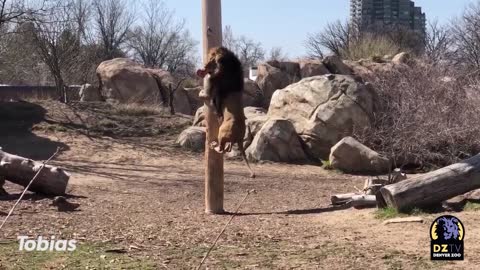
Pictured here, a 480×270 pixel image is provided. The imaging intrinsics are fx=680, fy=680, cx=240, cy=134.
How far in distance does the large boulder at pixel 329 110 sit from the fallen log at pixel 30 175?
8.18m

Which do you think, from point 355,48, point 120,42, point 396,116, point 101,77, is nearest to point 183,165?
point 396,116

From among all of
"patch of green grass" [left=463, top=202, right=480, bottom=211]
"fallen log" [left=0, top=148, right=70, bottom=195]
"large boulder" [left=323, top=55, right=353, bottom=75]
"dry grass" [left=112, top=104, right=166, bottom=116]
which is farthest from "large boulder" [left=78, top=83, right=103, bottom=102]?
"patch of green grass" [left=463, top=202, right=480, bottom=211]

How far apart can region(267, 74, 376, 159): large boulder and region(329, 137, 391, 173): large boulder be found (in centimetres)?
125

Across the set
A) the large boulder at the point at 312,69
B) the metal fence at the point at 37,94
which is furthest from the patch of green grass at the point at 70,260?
the large boulder at the point at 312,69

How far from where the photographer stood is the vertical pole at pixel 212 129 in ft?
30.7

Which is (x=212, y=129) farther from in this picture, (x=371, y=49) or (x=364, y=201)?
(x=371, y=49)

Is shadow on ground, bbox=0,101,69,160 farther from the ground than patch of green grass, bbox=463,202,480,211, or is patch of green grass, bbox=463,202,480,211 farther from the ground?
shadow on ground, bbox=0,101,69,160

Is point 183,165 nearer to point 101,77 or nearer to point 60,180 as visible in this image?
point 60,180

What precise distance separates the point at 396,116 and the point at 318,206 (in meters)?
6.35

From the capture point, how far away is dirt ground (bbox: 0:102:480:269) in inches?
248

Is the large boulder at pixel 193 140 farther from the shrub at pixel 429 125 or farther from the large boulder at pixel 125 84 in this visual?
the large boulder at pixel 125 84

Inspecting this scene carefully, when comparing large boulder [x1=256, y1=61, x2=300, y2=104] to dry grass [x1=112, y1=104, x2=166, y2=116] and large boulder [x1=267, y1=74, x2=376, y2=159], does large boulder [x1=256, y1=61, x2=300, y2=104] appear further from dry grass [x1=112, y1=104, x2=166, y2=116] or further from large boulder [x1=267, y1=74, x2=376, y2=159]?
large boulder [x1=267, y1=74, x2=376, y2=159]

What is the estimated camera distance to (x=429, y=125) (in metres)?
15.3

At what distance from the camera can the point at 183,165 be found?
15.8m
